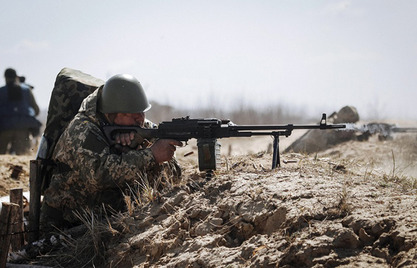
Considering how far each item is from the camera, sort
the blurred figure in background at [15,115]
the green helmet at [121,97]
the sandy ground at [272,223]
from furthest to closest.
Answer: the blurred figure in background at [15,115], the green helmet at [121,97], the sandy ground at [272,223]

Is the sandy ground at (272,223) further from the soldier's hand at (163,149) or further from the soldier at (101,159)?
the soldier at (101,159)

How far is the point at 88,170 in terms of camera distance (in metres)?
5.27

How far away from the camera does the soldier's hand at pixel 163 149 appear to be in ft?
17.3

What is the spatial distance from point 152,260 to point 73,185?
1770 millimetres

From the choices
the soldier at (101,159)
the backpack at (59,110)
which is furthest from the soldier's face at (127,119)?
the backpack at (59,110)

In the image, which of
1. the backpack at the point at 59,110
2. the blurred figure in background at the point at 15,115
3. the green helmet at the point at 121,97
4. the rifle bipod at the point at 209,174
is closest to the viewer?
the rifle bipod at the point at 209,174

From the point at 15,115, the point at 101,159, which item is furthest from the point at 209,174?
the point at 15,115

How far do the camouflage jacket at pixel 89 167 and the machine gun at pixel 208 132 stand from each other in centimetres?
24

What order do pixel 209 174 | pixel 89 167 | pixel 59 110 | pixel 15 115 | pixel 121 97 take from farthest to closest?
1. pixel 15 115
2. pixel 59 110
3. pixel 121 97
4. pixel 89 167
5. pixel 209 174

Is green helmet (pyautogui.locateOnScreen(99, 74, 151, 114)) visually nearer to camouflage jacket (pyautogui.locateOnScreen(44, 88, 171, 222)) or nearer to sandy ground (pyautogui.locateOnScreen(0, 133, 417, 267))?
camouflage jacket (pyautogui.locateOnScreen(44, 88, 171, 222))

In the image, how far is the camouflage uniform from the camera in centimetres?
525

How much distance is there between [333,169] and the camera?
5.31 m

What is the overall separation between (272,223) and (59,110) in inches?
131

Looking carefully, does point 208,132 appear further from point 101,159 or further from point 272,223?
point 272,223
